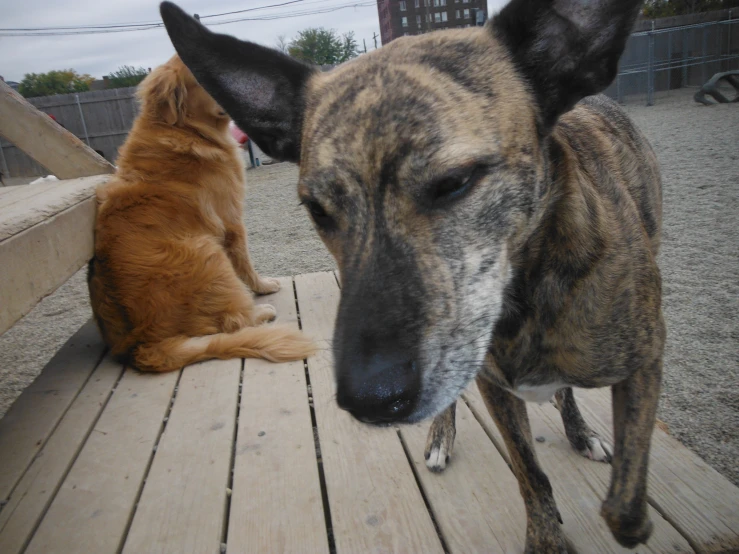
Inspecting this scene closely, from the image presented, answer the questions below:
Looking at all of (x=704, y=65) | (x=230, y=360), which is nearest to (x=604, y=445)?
(x=230, y=360)

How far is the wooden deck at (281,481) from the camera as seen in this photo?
5.68 ft

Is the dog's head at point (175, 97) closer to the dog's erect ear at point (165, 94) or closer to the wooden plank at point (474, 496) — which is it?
the dog's erect ear at point (165, 94)

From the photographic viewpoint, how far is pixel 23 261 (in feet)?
7.01

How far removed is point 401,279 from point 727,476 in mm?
1606

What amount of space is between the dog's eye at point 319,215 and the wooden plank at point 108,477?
4.10ft

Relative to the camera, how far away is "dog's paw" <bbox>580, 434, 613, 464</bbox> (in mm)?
2020

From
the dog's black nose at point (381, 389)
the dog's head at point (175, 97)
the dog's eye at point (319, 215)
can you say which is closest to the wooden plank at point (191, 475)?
the dog's black nose at point (381, 389)

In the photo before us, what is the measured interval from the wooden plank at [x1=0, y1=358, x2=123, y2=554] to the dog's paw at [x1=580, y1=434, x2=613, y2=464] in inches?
78.8

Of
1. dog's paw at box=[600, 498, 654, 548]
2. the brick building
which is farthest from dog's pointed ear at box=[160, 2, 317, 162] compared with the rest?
the brick building

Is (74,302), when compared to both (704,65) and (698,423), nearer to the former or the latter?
(698,423)

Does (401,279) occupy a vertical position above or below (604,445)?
above

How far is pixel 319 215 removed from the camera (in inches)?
60.1

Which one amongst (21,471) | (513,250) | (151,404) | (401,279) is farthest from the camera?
(151,404)

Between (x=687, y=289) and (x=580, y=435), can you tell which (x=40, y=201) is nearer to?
(x=580, y=435)
